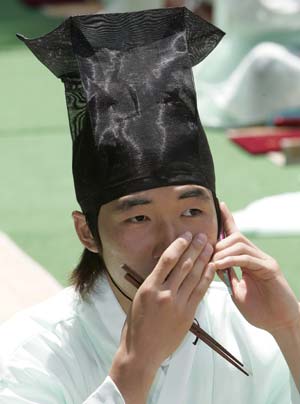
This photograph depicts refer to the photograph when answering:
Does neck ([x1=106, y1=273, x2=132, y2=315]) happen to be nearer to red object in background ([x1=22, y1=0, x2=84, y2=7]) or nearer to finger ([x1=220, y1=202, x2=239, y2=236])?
finger ([x1=220, y1=202, x2=239, y2=236])

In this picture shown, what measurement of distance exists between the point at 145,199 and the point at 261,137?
3.73 meters

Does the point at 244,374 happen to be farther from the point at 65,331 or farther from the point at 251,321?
the point at 65,331

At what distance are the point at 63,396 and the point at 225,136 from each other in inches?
148

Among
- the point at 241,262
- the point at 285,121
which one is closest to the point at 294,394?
the point at 241,262

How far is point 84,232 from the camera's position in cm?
261

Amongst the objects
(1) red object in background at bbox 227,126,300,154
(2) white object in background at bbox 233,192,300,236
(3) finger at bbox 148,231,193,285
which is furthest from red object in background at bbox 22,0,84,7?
(3) finger at bbox 148,231,193,285

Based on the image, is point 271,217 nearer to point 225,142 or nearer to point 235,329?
point 225,142

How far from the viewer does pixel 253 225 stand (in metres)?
4.91

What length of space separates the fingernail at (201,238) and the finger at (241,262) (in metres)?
0.05

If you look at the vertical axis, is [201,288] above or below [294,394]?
above

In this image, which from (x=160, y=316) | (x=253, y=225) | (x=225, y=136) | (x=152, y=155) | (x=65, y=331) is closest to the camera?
(x=160, y=316)

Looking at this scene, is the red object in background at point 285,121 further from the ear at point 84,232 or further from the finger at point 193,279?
the finger at point 193,279

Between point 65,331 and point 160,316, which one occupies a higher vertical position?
→ point 160,316

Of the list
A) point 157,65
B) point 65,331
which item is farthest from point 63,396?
point 157,65
